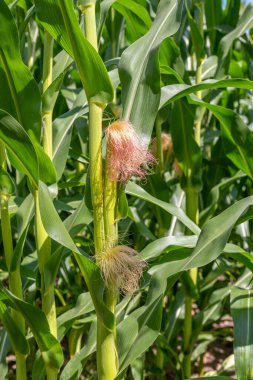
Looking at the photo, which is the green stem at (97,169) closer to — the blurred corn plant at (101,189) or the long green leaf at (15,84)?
the blurred corn plant at (101,189)

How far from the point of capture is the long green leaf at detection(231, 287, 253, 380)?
4.07ft

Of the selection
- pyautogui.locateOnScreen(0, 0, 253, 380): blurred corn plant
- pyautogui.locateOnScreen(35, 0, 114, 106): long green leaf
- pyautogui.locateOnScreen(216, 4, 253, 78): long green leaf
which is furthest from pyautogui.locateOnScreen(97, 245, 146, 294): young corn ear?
pyautogui.locateOnScreen(216, 4, 253, 78): long green leaf

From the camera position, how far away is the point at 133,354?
43.4 inches

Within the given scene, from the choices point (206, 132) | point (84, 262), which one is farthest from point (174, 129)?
point (84, 262)

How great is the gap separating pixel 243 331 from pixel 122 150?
1.73 ft

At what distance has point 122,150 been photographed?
41.4 inches

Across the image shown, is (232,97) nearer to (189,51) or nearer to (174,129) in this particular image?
(189,51)

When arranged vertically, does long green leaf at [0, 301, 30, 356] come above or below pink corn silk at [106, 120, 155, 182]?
below

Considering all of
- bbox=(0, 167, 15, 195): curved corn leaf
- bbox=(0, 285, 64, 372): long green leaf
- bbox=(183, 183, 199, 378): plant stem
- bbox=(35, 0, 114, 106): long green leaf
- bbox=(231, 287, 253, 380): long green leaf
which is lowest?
bbox=(183, 183, 199, 378): plant stem

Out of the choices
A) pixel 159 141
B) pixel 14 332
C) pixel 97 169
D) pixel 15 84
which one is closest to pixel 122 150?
pixel 97 169

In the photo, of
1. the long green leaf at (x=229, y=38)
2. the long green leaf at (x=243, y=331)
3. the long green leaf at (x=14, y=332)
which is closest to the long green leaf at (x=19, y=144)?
the long green leaf at (x=14, y=332)

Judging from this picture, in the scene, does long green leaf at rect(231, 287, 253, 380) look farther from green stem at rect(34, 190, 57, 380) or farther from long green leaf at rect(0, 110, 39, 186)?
Answer: long green leaf at rect(0, 110, 39, 186)

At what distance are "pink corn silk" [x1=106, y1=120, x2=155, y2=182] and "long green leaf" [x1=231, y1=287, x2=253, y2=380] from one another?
1.54ft

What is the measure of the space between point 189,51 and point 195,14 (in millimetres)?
167
